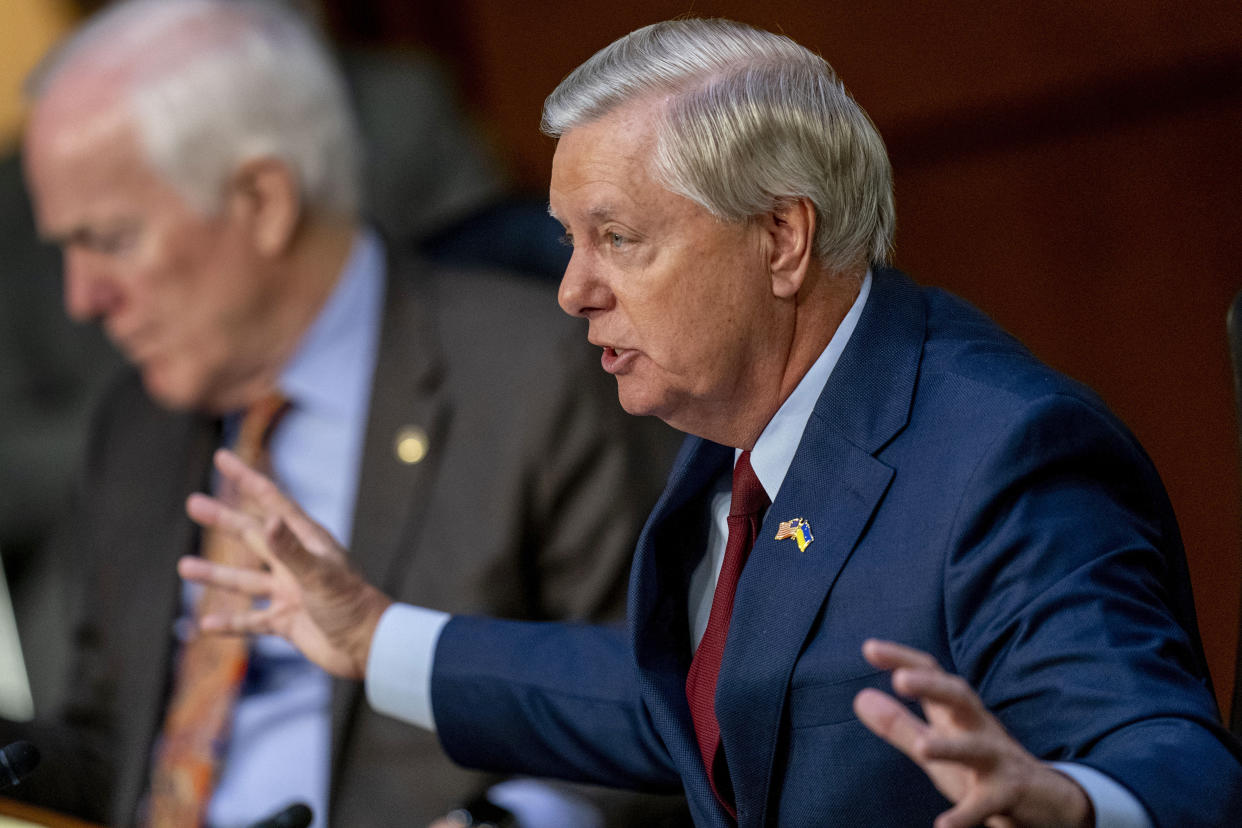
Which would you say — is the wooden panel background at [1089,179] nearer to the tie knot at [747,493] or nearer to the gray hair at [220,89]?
the gray hair at [220,89]

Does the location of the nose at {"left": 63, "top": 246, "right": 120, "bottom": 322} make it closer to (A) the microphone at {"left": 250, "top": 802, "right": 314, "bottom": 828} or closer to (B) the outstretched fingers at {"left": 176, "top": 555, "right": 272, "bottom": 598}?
(B) the outstretched fingers at {"left": 176, "top": 555, "right": 272, "bottom": 598}

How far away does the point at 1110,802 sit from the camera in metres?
0.72

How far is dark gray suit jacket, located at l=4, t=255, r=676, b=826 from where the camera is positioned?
1496mm

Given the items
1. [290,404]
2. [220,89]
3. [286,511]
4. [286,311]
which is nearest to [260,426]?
[290,404]

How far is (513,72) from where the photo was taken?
8.13 ft

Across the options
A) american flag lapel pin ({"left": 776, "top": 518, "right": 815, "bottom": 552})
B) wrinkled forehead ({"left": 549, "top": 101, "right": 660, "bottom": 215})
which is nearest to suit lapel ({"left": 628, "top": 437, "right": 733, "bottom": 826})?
american flag lapel pin ({"left": 776, "top": 518, "right": 815, "bottom": 552})

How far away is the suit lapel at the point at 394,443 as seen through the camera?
1.52 meters

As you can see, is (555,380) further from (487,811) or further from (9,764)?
(9,764)

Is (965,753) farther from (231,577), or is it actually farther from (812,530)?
(231,577)

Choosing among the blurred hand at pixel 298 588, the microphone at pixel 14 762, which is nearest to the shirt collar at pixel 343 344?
the blurred hand at pixel 298 588

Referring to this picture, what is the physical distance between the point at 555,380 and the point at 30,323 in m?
1.70

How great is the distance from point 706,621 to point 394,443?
640 millimetres

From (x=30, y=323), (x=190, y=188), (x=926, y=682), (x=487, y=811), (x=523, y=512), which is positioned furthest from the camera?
(x=30, y=323)

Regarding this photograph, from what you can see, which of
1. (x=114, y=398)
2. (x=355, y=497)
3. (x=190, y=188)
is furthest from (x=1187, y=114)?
(x=114, y=398)
